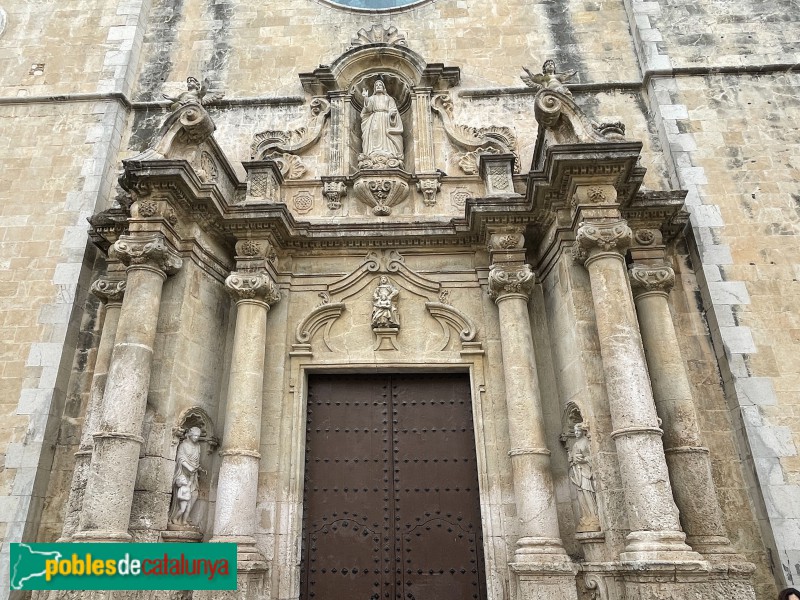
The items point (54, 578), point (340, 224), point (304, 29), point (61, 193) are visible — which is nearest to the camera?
point (54, 578)

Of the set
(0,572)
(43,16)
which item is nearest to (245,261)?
(0,572)

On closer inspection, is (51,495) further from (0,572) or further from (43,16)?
(43,16)

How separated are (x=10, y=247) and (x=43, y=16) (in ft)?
14.1

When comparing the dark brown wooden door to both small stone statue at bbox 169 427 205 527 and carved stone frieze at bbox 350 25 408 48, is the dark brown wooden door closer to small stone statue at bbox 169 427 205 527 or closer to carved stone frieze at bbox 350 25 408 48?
small stone statue at bbox 169 427 205 527

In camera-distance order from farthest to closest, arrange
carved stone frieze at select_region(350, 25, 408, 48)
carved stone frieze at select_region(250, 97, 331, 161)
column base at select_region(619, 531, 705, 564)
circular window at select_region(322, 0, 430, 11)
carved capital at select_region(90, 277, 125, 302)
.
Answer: circular window at select_region(322, 0, 430, 11) → carved stone frieze at select_region(350, 25, 408, 48) → carved stone frieze at select_region(250, 97, 331, 161) → carved capital at select_region(90, 277, 125, 302) → column base at select_region(619, 531, 705, 564)

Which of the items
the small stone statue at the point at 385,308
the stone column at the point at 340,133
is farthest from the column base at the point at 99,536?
the stone column at the point at 340,133

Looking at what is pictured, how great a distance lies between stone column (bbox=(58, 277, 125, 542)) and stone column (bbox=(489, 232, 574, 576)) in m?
4.24

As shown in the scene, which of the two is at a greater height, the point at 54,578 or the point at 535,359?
the point at 535,359

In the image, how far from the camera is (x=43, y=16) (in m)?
9.26

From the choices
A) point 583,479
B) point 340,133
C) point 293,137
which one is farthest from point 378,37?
point 583,479

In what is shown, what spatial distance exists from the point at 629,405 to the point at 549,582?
1.75 meters

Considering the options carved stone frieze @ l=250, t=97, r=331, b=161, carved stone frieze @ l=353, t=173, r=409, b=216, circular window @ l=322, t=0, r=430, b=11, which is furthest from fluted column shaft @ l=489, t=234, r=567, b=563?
circular window @ l=322, t=0, r=430, b=11

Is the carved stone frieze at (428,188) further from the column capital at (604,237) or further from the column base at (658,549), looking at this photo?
the column base at (658,549)

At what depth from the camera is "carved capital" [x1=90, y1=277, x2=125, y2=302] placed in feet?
22.2
